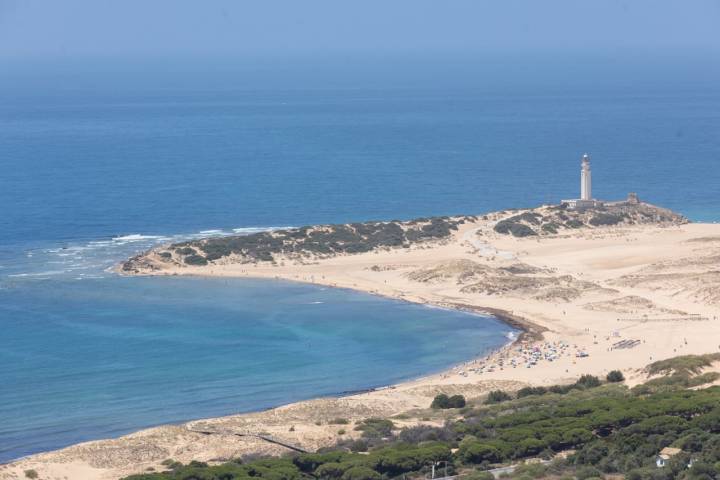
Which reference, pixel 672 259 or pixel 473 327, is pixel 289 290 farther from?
pixel 672 259

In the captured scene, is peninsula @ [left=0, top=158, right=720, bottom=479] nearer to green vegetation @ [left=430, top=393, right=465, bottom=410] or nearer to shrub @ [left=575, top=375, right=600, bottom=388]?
green vegetation @ [left=430, top=393, right=465, bottom=410]

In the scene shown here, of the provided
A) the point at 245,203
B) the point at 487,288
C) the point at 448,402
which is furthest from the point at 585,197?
the point at 448,402

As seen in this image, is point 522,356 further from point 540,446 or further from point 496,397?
point 540,446

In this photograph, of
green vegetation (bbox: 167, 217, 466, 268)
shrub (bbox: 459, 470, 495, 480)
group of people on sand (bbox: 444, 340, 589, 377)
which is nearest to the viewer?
shrub (bbox: 459, 470, 495, 480)

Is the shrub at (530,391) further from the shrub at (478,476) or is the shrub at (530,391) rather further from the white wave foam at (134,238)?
the white wave foam at (134,238)

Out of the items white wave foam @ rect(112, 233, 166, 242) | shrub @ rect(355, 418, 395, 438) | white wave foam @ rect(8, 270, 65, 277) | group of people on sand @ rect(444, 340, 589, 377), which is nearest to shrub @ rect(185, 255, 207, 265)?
white wave foam @ rect(8, 270, 65, 277)

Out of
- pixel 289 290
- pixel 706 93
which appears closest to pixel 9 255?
pixel 289 290

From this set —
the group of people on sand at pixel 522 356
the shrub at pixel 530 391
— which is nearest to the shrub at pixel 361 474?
the shrub at pixel 530 391
